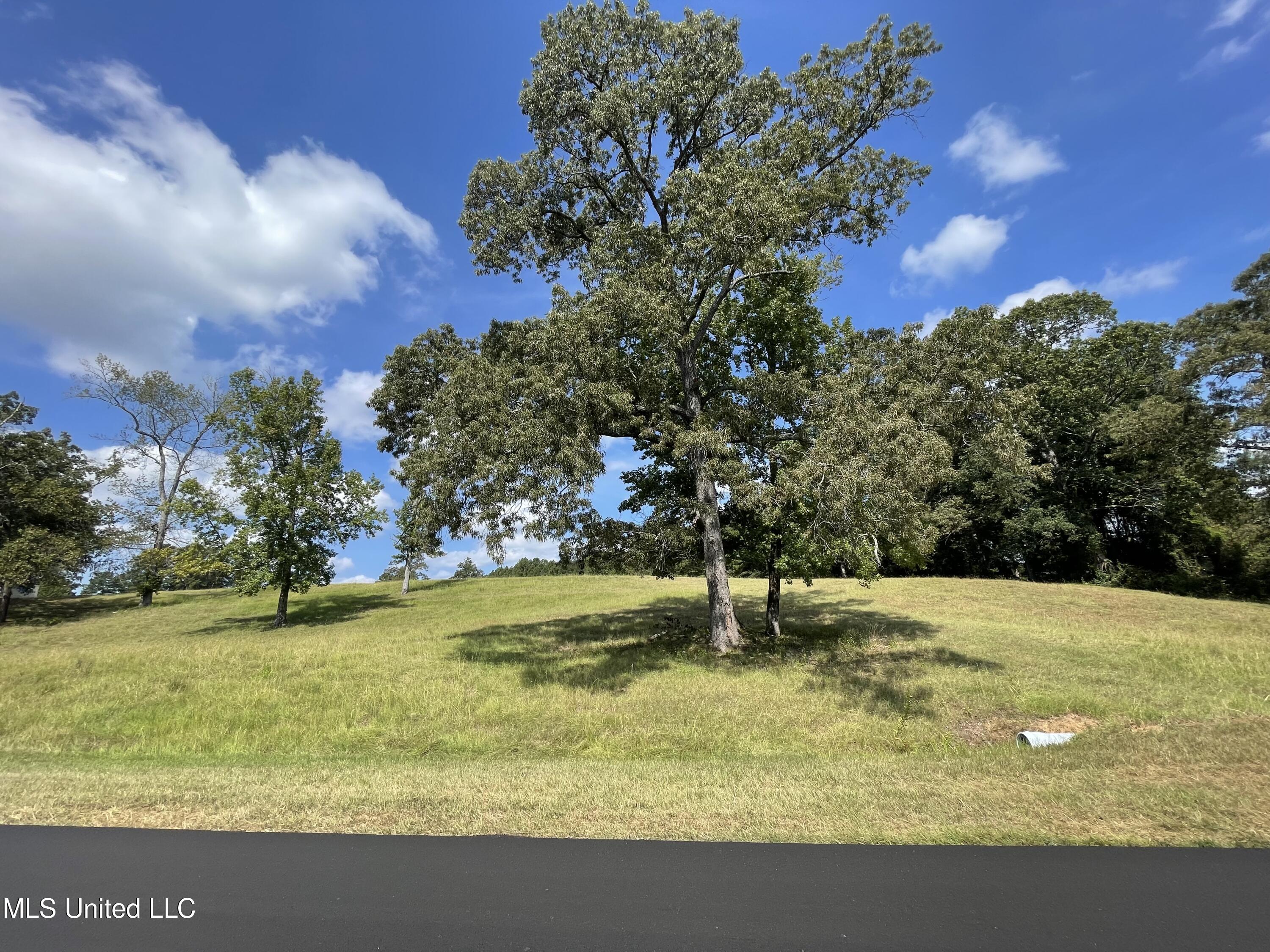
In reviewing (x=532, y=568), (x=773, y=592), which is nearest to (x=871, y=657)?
(x=773, y=592)

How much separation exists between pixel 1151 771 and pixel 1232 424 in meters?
27.8

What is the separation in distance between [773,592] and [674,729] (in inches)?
351

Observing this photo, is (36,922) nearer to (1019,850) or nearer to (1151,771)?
(1019,850)

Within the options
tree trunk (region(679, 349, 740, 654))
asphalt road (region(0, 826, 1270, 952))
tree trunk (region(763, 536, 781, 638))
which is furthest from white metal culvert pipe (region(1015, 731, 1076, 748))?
tree trunk (region(763, 536, 781, 638))

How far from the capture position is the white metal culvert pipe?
29.1 ft

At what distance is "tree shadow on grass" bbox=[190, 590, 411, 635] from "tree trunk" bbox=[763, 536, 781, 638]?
2098cm

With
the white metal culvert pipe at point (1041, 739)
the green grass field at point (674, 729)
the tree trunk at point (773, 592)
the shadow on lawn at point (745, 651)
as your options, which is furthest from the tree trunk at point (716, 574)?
the white metal culvert pipe at point (1041, 739)

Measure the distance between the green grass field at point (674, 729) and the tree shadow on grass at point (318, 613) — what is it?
4.36 metres

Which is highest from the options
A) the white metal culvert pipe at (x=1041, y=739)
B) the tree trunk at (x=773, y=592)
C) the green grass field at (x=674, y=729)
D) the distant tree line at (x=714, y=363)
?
the distant tree line at (x=714, y=363)

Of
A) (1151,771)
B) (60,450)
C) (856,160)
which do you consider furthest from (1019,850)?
→ (60,450)

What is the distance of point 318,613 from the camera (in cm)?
3219

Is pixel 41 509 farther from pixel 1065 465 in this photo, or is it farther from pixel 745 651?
pixel 1065 465

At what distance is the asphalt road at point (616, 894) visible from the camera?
11.9ft

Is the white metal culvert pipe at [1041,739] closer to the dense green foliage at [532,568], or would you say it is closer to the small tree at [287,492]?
the small tree at [287,492]
